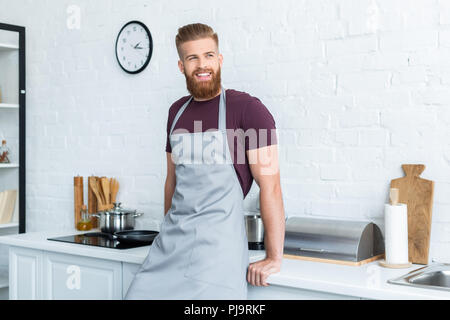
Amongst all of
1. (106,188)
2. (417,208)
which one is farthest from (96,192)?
(417,208)

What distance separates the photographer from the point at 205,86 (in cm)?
225

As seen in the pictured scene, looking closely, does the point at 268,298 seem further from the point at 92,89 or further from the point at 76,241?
the point at 92,89

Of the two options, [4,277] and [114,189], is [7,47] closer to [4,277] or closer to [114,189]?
[114,189]

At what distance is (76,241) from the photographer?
9.61 feet

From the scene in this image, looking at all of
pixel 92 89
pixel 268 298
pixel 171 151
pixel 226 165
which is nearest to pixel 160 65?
pixel 92 89

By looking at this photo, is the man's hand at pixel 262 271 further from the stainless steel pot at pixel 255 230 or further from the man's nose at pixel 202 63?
the man's nose at pixel 202 63

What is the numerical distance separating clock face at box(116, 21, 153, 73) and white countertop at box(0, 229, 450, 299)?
1.15 metres

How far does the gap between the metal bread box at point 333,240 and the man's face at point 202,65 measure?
0.74 meters

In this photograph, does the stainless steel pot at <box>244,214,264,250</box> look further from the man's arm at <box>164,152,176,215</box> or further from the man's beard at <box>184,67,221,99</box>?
the man's beard at <box>184,67,221,99</box>

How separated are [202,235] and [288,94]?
0.99 m

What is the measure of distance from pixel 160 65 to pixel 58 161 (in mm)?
1059

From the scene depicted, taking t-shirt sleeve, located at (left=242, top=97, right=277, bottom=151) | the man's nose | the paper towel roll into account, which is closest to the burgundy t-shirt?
t-shirt sleeve, located at (left=242, top=97, right=277, bottom=151)

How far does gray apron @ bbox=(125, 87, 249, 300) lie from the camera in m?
2.08

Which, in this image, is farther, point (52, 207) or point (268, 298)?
point (52, 207)
